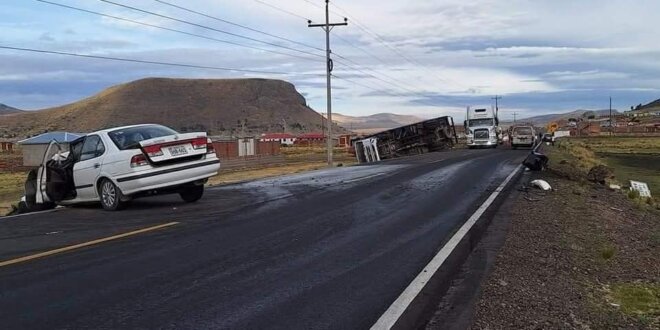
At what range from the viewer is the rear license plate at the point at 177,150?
40.4 feet

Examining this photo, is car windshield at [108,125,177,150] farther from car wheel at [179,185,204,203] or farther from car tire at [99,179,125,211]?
car wheel at [179,185,204,203]

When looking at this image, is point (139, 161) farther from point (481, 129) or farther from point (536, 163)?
point (481, 129)

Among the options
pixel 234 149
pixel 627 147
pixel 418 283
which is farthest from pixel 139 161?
pixel 627 147

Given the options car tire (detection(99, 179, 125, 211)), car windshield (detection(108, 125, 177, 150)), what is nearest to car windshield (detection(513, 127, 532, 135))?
car windshield (detection(108, 125, 177, 150))

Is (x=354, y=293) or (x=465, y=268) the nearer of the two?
(x=354, y=293)

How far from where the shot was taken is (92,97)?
529 feet

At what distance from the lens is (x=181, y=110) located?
→ 494ft

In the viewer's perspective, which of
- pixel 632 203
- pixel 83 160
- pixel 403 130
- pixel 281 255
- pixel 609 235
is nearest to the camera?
pixel 281 255

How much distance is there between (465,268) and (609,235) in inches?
168

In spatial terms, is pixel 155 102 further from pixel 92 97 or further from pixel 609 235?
pixel 609 235

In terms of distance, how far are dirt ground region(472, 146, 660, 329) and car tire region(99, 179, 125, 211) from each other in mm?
7037

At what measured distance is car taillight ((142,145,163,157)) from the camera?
12031 millimetres

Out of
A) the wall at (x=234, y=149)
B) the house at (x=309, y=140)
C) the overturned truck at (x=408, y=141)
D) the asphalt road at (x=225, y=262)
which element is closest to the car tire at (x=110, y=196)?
the asphalt road at (x=225, y=262)

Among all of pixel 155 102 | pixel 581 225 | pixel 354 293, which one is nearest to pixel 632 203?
pixel 581 225
